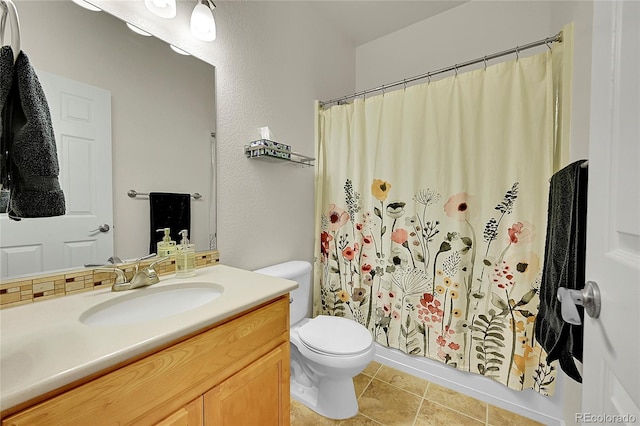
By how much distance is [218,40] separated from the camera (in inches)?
52.7

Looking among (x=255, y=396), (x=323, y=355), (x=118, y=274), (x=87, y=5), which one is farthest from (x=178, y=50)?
(x=323, y=355)

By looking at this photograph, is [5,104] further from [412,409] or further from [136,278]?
[412,409]

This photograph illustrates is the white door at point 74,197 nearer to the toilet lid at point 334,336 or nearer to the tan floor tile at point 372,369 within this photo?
the toilet lid at point 334,336

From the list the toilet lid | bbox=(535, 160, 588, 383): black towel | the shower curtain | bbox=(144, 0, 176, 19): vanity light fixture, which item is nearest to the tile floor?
the shower curtain

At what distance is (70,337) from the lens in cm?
62

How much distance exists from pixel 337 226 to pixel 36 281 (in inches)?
61.3

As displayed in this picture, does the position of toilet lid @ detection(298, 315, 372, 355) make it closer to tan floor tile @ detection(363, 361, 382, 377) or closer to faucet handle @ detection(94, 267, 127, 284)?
tan floor tile @ detection(363, 361, 382, 377)

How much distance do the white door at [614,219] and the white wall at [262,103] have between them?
1375 mm

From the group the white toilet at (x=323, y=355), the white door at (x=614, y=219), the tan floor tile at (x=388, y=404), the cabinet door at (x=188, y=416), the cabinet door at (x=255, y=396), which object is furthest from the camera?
the tan floor tile at (x=388, y=404)

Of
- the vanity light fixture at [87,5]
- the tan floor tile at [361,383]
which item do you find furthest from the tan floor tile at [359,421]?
the vanity light fixture at [87,5]

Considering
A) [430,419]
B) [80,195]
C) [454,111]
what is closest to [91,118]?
[80,195]

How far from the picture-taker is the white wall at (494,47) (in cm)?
108

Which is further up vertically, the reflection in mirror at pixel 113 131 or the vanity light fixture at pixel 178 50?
the vanity light fixture at pixel 178 50

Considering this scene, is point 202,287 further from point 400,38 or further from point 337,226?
point 400,38
